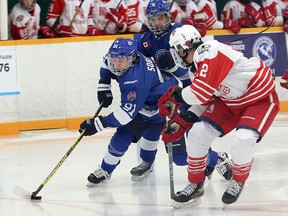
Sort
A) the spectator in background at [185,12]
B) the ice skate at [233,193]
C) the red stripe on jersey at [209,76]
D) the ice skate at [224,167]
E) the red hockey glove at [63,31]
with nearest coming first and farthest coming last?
the red stripe on jersey at [209,76] < the ice skate at [233,193] < the ice skate at [224,167] < the red hockey glove at [63,31] < the spectator in background at [185,12]

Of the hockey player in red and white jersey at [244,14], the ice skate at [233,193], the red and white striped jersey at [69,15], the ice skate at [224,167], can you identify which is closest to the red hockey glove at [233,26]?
the hockey player in red and white jersey at [244,14]

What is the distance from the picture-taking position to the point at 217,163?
4.97 metres

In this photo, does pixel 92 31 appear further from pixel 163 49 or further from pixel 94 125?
pixel 94 125

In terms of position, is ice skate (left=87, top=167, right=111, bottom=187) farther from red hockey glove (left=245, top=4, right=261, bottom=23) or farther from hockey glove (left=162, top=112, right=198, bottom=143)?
red hockey glove (left=245, top=4, right=261, bottom=23)

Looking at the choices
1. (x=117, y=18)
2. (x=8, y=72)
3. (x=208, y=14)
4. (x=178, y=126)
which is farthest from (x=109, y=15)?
(x=178, y=126)

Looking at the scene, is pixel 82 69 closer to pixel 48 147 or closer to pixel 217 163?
pixel 48 147

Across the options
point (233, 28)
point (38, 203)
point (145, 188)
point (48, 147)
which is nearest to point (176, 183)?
point (145, 188)

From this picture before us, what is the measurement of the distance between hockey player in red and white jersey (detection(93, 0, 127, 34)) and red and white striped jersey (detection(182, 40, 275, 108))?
150 inches

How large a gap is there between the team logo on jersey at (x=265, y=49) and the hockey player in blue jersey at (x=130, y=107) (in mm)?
3231

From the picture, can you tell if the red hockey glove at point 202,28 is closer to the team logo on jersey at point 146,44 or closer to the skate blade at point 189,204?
the team logo on jersey at point 146,44

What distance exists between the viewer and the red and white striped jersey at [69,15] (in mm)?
7836

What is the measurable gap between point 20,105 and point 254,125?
12.2 ft

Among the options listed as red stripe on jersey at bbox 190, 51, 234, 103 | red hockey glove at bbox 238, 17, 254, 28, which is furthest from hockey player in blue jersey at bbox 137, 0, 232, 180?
red hockey glove at bbox 238, 17, 254, 28

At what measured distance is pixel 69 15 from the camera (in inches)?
311
